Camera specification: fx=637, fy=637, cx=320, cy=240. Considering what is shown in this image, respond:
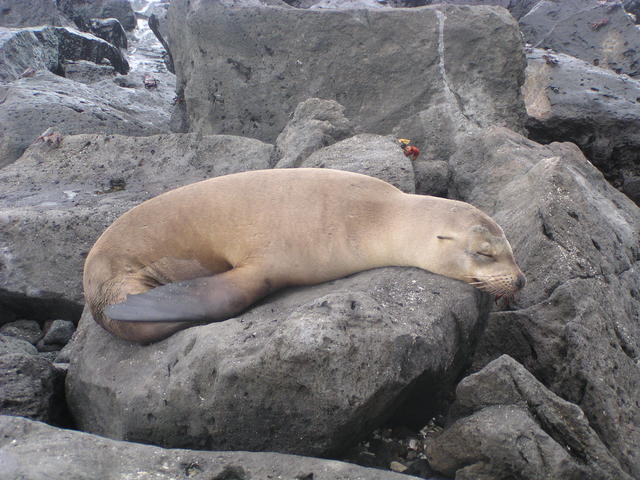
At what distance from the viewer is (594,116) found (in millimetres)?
7496

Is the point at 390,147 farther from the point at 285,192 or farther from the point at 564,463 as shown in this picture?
the point at 564,463

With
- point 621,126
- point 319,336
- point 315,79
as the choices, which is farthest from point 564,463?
point 621,126

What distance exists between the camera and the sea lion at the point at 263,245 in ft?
11.1

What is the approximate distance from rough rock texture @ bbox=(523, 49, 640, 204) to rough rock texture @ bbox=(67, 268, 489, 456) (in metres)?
4.94

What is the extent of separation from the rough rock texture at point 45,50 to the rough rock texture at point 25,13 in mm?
1908

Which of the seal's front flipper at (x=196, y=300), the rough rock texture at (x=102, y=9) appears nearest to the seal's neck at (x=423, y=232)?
the seal's front flipper at (x=196, y=300)

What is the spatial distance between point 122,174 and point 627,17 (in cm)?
1007

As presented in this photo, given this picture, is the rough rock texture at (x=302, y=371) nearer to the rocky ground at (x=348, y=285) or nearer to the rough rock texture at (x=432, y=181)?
the rocky ground at (x=348, y=285)

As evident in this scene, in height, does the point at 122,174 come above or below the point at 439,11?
below

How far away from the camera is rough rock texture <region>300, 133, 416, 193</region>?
4.57m

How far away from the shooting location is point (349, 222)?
368 cm

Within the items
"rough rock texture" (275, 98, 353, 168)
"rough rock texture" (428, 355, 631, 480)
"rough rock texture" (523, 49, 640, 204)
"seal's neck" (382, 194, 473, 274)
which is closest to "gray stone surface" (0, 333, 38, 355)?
"seal's neck" (382, 194, 473, 274)

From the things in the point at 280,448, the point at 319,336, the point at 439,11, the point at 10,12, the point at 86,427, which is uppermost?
the point at 439,11

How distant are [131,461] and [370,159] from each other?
118 inches
